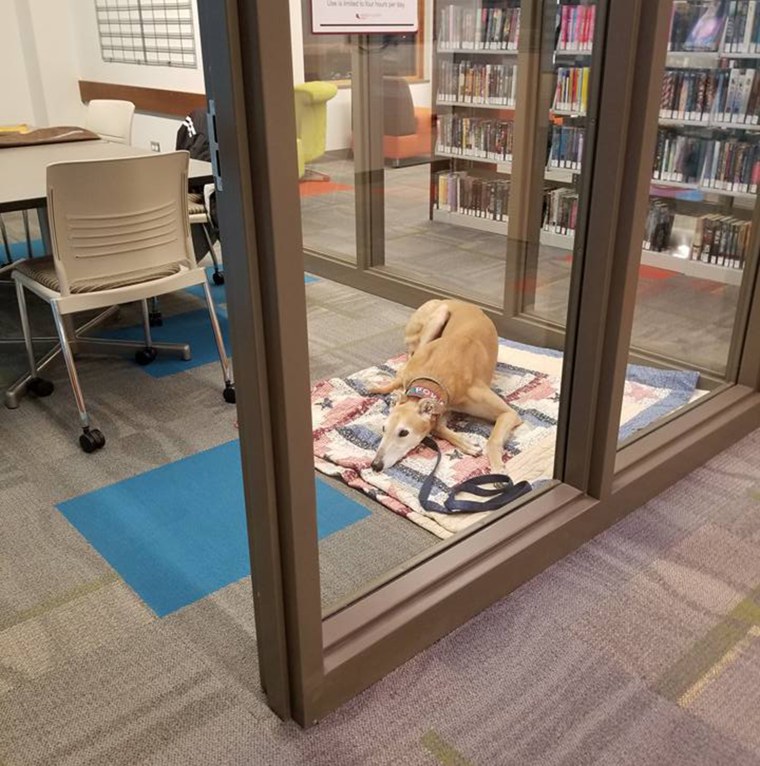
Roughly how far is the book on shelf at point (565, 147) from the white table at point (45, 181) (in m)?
1.26

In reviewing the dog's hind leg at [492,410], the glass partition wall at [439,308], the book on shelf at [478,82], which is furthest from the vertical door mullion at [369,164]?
the dog's hind leg at [492,410]

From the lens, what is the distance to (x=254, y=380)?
127 cm

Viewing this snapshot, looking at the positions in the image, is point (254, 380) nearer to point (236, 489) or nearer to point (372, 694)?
point (372, 694)

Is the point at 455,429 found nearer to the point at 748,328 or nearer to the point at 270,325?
the point at 748,328

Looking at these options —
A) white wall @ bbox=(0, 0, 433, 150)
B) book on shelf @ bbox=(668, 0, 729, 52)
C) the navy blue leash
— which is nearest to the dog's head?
the navy blue leash

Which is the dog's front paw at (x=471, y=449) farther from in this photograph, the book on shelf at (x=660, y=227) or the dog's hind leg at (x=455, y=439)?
the book on shelf at (x=660, y=227)

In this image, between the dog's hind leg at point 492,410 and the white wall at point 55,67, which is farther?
the white wall at point 55,67

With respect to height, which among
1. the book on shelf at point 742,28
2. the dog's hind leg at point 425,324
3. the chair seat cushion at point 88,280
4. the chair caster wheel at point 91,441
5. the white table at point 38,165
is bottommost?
the chair caster wheel at point 91,441

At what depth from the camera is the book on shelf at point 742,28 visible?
2.52 metres

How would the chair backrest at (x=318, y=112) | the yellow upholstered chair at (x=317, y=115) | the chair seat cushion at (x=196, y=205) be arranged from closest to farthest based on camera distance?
the yellow upholstered chair at (x=317, y=115) < the chair backrest at (x=318, y=112) < the chair seat cushion at (x=196, y=205)

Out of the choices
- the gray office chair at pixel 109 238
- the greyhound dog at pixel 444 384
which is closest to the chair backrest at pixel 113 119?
the gray office chair at pixel 109 238

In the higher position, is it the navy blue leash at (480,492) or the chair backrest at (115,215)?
the chair backrest at (115,215)

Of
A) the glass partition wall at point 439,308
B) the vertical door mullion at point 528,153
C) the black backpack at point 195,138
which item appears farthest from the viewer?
the black backpack at point 195,138

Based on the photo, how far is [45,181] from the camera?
2717 mm
